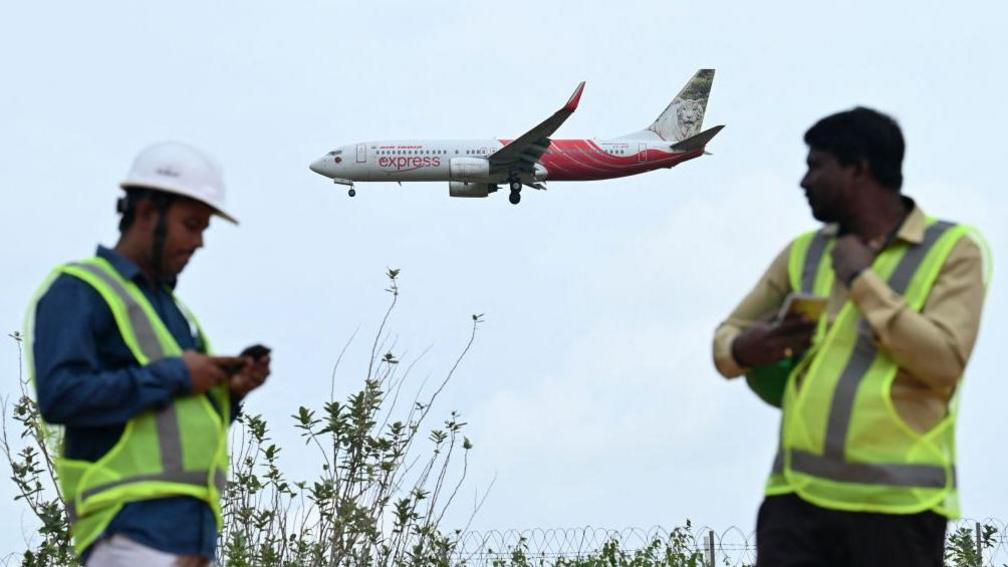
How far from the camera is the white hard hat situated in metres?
3.03

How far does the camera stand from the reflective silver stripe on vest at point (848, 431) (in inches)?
110

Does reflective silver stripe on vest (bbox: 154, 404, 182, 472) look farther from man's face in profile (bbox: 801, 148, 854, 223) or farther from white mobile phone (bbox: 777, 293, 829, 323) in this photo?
man's face in profile (bbox: 801, 148, 854, 223)

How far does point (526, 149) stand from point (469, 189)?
7.96 ft

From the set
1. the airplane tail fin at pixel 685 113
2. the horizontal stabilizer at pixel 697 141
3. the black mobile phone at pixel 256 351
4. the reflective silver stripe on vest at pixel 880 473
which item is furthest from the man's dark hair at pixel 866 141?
the airplane tail fin at pixel 685 113

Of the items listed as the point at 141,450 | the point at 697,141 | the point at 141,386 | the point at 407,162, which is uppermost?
the point at 697,141

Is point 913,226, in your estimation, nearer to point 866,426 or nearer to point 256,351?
point 866,426

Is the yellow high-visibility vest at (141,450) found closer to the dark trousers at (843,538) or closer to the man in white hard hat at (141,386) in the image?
the man in white hard hat at (141,386)

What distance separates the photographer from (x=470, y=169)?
1624 inches

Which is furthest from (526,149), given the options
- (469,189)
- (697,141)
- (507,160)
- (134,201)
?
(134,201)

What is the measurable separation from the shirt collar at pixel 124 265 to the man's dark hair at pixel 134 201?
0.25 feet

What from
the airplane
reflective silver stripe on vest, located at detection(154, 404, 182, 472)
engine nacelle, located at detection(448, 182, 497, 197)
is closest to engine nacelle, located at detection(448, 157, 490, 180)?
the airplane

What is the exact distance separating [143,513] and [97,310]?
0.37m

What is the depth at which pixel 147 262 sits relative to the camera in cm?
307

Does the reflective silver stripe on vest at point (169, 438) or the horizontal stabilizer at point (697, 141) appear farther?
the horizontal stabilizer at point (697, 141)
